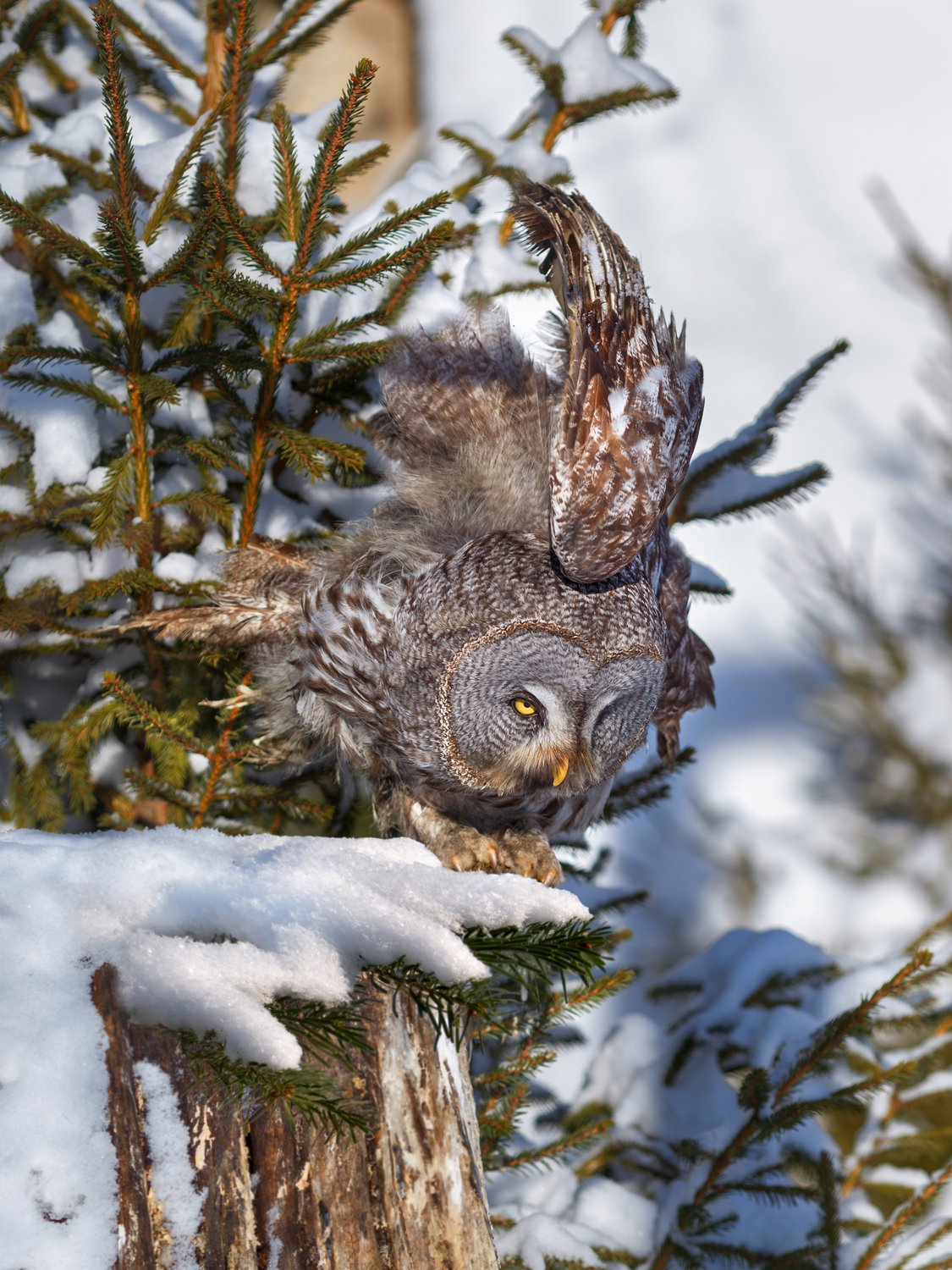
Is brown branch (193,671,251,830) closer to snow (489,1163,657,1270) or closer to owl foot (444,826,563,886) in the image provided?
owl foot (444,826,563,886)

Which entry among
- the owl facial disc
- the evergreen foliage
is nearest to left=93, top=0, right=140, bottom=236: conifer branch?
the evergreen foliage

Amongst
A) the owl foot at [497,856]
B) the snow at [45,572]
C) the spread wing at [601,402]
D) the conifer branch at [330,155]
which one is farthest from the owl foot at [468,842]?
the conifer branch at [330,155]

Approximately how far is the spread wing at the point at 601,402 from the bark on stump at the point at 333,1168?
841 millimetres

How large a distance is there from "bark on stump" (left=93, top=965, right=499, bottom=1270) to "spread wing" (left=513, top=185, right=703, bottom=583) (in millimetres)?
841

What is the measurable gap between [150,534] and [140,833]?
78 cm

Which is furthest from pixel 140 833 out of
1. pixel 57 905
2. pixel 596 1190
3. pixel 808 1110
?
pixel 596 1190

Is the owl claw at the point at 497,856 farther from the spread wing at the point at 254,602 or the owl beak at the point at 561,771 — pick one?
the spread wing at the point at 254,602

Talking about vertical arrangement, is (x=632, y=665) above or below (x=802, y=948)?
above

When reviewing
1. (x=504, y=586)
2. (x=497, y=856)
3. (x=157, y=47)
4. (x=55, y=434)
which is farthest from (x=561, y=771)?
(x=157, y=47)

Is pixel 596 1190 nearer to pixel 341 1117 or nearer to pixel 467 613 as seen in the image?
pixel 467 613

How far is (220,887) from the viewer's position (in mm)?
1241

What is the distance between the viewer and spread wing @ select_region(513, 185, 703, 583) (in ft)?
5.94

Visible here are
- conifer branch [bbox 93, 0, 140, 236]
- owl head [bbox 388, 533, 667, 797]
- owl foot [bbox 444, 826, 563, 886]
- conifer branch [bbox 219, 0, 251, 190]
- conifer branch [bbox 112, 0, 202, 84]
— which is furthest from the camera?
conifer branch [bbox 112, 0, 202, 84]

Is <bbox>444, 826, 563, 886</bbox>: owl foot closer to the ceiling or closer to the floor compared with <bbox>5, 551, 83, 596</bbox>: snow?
closer to the floor
